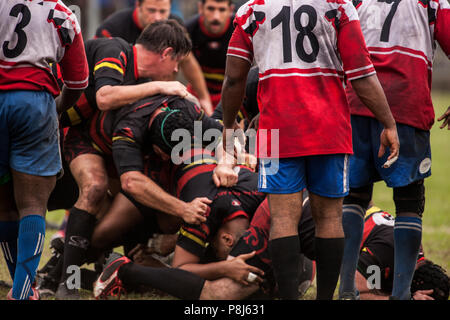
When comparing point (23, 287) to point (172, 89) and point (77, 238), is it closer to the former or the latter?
point (77, 238)

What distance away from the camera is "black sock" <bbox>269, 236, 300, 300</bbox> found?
123 inches

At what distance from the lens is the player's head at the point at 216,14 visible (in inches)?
267

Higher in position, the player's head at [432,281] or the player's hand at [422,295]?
the player's head at [432,281]

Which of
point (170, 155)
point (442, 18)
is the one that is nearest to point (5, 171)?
point (170, 155)

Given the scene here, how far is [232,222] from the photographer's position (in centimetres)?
390

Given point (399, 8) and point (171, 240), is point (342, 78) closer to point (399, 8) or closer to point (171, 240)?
point (399, 8)

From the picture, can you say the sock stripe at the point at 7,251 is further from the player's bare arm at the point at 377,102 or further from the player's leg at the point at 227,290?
the player's bare arm at the point at 377,102

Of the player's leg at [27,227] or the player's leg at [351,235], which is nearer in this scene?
the player's leg at [27,227]

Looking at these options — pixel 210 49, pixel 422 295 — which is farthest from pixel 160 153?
pixel 210 49

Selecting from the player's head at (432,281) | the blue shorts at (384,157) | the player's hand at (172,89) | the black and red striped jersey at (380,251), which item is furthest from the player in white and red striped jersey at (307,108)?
the player's hand at (172,89)

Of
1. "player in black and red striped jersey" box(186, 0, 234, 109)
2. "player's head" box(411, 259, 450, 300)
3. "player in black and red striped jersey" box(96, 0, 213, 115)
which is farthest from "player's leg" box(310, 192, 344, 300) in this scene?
"player in black and red striped jersey" box(186, 0, 234, 109)

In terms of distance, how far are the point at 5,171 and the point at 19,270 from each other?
0.47m

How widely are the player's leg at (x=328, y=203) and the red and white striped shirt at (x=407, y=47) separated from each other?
0.57 metres

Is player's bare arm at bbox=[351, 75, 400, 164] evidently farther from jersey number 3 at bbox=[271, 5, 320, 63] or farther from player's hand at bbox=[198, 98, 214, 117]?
player's hand at bbox=[198, 98, 214, 117]
